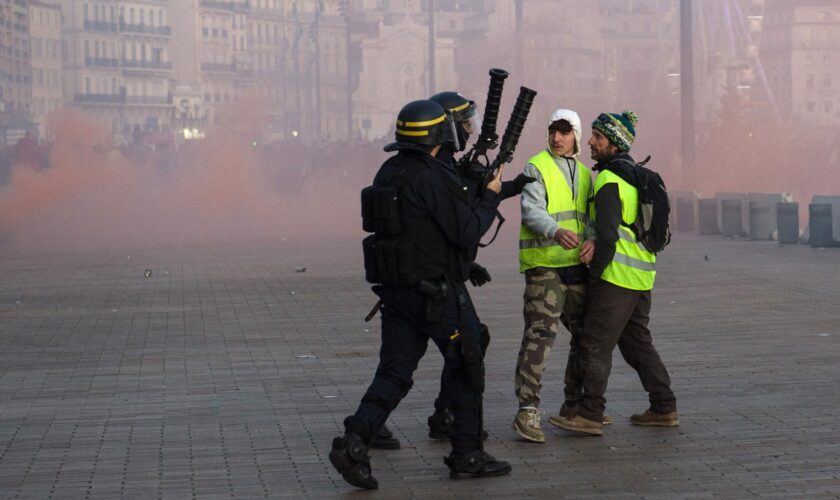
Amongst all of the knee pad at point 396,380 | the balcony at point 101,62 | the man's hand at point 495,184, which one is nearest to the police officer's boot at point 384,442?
the knee pad at point 396,380

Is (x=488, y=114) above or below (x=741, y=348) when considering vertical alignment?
above

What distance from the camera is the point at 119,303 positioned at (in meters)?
17.7

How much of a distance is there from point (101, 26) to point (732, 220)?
89189 millimetres

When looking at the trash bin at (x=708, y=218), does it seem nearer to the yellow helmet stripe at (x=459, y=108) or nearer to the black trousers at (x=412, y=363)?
the yellow helmet stripe at (x=459, y=108)

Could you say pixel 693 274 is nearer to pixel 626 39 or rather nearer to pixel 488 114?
pixel 488 114

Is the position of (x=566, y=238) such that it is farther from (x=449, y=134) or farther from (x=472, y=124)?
(x=449, y=134)

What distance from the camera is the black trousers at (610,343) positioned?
855 cm

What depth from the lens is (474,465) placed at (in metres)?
7.54

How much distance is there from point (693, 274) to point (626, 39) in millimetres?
102131

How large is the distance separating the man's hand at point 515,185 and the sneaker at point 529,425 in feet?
3.65

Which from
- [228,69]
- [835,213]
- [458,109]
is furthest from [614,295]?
[228,69]

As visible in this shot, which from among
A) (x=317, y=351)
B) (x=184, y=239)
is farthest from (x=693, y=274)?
(x=184, y=239)

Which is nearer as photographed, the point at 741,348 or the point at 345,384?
the point at 345,384

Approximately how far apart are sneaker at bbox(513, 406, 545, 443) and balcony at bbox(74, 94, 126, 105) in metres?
104
